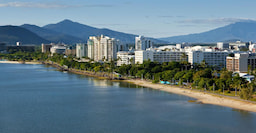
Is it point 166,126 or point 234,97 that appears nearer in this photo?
point 166,126

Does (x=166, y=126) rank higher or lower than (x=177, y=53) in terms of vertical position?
lower

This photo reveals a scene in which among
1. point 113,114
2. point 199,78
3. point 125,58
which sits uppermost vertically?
point 125,58

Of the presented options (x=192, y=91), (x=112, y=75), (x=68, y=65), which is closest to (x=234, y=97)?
(x=192, y=91)

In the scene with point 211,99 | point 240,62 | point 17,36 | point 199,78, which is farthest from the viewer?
point 17,36

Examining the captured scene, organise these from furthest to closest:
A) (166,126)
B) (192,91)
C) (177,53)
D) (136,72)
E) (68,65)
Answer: (68,65) < (177,53) < (136,72) < (192,91) < (166,126)

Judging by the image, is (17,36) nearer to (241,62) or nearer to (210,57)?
(210,57)

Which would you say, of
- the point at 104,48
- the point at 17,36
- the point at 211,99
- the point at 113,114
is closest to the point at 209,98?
the point at 211,99

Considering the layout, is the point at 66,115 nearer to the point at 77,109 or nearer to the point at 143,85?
the point at 77,109
